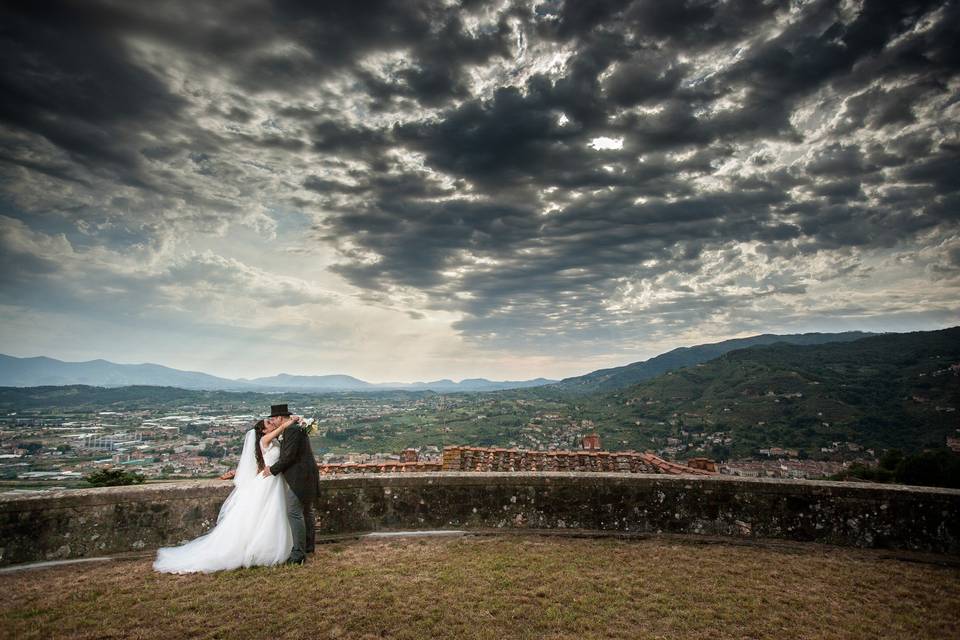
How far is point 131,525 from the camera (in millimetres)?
6055

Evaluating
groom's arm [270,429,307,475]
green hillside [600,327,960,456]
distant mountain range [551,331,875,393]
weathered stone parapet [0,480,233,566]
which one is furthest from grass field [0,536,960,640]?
distant mountain range [551,331,875,393]

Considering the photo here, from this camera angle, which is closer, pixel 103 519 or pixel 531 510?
pixel 103 519

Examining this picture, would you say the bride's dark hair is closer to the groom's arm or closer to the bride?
the bride

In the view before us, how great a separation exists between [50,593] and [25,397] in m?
101

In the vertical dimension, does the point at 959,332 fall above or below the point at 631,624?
above

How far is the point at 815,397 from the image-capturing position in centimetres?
6688

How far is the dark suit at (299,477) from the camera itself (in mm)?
5816

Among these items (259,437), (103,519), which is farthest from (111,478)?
(259,437)

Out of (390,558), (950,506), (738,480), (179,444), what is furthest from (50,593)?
(179,444)

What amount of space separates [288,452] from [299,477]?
0.38 meters

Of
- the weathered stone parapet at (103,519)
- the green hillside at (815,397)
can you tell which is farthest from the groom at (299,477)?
the green hillside at (815,397)

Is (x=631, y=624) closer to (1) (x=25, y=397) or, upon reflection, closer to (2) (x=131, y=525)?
(2) (x=131, y=525)

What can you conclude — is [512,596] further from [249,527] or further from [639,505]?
[249,527]

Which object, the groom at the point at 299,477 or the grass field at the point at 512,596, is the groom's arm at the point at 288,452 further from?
the grass field at the point at 512,596
